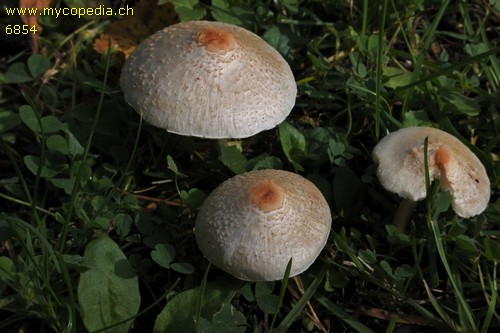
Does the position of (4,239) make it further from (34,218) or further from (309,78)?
(309,78)

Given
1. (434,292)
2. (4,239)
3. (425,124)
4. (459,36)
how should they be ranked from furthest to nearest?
1. (459,36)
2. (425,124)
3. (434,292)
4. (4,239)

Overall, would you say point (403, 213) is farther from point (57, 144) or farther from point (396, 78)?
point (57, 144)

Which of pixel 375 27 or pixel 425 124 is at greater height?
pixel 375 27

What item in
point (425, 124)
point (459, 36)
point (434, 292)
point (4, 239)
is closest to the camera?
point (4, 239)

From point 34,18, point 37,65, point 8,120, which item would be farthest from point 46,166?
A: point 34,18

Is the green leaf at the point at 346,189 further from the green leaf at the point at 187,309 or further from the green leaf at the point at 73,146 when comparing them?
the green leaf at the point at 73,146

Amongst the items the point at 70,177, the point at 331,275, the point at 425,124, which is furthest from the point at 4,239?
the point at 425,124

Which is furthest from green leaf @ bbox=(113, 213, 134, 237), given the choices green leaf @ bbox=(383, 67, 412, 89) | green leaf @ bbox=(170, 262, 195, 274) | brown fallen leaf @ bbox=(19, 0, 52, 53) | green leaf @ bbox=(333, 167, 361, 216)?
green leaf @ bbox=(383, 67, 412, 89)

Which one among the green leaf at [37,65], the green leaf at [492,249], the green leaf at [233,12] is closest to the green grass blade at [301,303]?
the green leaf at [492,249]
